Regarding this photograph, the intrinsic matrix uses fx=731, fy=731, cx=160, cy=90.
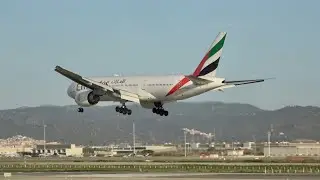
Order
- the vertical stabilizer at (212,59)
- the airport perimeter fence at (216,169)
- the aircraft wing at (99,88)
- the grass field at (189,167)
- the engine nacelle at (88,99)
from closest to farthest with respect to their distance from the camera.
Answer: the vertical stabilizer at (212,59) → the aircraft wing at (99,88) → the engine nacelle at (88,99) → the airport perimeter fence at (216,169) → the grass field at (189,167)

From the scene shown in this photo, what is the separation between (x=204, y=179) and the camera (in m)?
88.1

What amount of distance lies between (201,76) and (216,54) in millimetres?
5212

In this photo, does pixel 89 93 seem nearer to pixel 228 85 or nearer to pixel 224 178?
pixel 228 85

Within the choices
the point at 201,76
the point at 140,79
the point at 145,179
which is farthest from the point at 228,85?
the point at 145,179

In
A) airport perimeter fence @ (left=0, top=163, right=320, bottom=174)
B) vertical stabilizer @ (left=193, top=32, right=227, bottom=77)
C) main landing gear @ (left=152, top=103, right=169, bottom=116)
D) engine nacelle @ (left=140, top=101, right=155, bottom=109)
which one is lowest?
airport perimeter fence @ (left=0, top=163, right=320, bottom=174)

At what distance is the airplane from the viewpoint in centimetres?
10175

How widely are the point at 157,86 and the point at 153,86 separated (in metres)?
0.76

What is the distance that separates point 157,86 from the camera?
105 metres

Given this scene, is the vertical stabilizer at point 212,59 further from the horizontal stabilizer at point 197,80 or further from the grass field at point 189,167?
the grass field at point 189,167

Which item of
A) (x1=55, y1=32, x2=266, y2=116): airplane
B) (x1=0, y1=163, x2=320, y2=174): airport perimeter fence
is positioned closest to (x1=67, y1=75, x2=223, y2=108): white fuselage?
(x1=55, y1=32, x2=266, y2=116): airplane

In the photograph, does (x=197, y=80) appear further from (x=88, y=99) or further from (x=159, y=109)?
(x=88, y=99)

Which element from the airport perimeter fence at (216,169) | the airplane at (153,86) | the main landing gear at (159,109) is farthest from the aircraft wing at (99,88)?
the airport perimeter fence at (216,169)

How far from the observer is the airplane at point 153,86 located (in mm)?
101750

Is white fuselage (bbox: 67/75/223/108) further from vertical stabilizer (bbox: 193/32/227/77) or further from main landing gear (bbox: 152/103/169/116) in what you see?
vertical stabilizer (bbox: 193/32/227/77)
